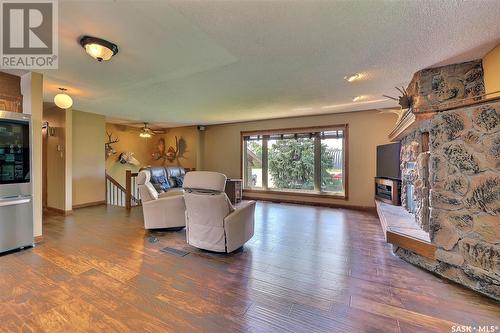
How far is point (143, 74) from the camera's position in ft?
10.9

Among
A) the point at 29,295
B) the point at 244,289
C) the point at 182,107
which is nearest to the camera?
the point at 29,295

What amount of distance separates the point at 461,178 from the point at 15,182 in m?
5.57

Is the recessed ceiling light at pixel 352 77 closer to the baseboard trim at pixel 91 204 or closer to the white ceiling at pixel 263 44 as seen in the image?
the white ceiling at pixel 263 44

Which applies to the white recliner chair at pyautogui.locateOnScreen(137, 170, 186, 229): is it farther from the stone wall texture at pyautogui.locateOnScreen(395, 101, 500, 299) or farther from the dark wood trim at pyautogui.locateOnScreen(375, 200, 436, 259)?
the stone wall texture at pyautogui.locateOnScreen(395, 101, 500, 299)

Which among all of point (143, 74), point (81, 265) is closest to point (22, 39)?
point (143, 74)

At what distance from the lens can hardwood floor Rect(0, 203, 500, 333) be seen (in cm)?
173

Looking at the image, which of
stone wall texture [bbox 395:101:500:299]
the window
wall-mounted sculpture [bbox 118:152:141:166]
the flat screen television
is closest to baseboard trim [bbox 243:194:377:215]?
the window

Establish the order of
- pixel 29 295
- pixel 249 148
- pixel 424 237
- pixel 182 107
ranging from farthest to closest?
1. pixel 249 148
2. pixel 182 107
3. pixel 424 237
4. pixel 29 295

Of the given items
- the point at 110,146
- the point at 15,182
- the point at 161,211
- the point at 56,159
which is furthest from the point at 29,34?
the point at 110,146

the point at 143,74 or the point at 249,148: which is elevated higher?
the point at 143,74

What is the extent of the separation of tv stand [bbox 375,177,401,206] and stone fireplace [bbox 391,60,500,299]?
148 cm

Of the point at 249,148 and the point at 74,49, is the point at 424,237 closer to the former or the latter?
the point at 74,49

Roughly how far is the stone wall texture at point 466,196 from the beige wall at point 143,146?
23.8ft

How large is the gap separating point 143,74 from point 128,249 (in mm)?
A: 2589
